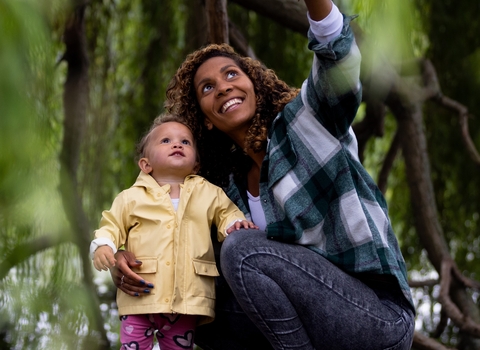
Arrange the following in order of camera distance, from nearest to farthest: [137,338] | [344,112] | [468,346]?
[344,112] → [137,338] → [468,346]

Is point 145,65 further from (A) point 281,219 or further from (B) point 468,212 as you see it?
(A) point 281,219

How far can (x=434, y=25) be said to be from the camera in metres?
3.30

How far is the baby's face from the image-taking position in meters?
1.79

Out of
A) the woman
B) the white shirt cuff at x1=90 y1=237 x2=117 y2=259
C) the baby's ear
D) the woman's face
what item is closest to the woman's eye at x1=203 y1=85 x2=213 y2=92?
the woman's face

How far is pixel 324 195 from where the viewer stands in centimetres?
168

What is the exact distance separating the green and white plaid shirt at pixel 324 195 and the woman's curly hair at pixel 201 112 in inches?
8.5

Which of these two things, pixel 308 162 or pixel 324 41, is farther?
pixel 308 162

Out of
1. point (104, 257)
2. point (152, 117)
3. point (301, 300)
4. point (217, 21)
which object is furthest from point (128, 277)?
point (152, 117)

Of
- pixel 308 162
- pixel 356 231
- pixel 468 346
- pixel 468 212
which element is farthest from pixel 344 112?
pixel 468 212

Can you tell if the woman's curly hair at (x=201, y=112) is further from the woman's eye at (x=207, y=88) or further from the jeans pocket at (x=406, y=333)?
the jeans pocket at (x=406, y=333)

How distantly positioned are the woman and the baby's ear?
0.78 feet

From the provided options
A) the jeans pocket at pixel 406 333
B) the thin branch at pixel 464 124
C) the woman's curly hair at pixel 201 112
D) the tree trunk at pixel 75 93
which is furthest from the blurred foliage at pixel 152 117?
the jeans pocket at pixel 406 333

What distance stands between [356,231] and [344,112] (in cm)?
27

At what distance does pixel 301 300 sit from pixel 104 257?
16.7 inches
